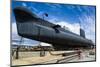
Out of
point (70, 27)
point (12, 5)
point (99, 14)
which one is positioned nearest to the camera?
point (12, 5)

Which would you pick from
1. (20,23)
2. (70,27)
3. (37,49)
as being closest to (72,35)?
(70,27)

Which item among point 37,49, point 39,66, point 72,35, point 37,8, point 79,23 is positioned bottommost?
point 39,66

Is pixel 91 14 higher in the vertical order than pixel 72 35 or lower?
higher

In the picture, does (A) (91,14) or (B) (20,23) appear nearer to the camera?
(B) (20,23)

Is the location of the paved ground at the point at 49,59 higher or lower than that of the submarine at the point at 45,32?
lower

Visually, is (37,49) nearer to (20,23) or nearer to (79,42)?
(20,23)

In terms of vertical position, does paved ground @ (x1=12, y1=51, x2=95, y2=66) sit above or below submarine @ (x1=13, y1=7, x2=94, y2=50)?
below

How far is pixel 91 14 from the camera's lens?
2.73 metres

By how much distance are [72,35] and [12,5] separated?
878 millimetres

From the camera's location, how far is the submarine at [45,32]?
2377 mm

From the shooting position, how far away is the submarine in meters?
2.38

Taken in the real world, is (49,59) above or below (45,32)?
below

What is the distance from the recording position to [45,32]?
98.2 inches

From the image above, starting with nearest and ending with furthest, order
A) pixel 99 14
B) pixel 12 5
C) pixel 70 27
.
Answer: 1. pixel 12 5
2. pixel 70 27
3. pixel 99 14
